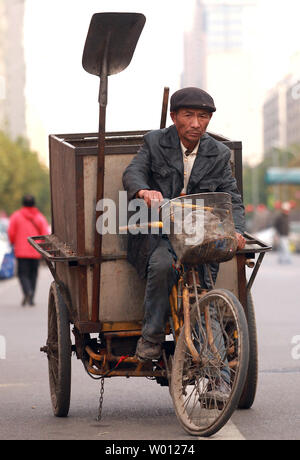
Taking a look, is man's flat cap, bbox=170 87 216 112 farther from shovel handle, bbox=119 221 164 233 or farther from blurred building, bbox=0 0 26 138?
blurred building, bbox=0 0 26 138

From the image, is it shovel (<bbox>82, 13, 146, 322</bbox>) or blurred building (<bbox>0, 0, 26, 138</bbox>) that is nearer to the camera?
shovel (<bbox>82, 13, 146, 322</bbox>)

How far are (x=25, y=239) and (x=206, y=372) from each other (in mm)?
13473

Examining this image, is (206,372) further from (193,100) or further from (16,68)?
(16,68)

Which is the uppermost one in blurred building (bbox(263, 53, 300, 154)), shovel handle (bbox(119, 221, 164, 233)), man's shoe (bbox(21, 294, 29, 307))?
blurred building (bbox(263, 53, 300, 154))

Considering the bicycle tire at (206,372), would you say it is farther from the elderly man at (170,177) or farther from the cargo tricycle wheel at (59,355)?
the cargo tricycle wheel at (59,355)

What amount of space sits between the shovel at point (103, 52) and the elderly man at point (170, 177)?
19 centimetres

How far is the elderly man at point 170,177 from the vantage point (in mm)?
5965

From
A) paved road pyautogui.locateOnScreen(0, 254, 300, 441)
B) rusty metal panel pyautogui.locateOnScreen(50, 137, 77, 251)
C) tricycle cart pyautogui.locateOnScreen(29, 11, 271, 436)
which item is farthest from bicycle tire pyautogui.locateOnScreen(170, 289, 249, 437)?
rusty metal panel pyautogui.locateOnScreen(50, 137, 77, 251)

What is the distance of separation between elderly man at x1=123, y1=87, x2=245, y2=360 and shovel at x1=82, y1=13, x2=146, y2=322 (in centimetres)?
19

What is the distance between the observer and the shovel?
579 centimetres

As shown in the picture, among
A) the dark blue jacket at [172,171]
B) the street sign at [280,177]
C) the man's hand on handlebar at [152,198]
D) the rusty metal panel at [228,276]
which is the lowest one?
the rusty metal panel at [228,276]

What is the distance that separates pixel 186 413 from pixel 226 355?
0.38m

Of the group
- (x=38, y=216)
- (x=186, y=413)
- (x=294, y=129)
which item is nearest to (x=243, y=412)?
(x=186, y=413)

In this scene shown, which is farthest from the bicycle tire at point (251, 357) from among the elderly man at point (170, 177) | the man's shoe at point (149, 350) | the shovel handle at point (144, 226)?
the shovel handle at point (144, 226)
